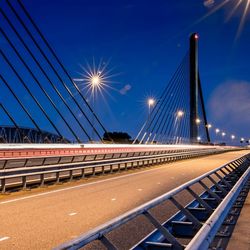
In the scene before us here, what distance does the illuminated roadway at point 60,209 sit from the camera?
24.8ft

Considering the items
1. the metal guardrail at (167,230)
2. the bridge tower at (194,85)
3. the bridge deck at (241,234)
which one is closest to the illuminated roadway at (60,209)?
the metal guardrail at (167,230)

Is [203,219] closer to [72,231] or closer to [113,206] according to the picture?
[72,231]

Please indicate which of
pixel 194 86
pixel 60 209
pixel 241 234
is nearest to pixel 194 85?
pixel 194 86

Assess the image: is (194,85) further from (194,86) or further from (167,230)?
(167,230)

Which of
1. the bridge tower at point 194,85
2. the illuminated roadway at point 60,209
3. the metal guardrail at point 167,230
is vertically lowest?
the metal guardrail at point 167,230

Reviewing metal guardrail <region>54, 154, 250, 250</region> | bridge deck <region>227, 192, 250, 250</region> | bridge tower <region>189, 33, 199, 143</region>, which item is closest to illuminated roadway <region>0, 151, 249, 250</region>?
metal guardrail <region>54, 154, 250, 250</region>

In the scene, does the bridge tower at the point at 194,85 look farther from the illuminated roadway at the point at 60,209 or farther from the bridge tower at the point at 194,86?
the illuminated roadway at the point at 60,209

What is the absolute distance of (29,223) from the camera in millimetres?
8812

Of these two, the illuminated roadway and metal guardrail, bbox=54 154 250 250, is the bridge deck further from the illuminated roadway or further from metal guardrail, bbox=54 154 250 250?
the illuminated roadway

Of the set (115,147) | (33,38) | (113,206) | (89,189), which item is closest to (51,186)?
(89,189)

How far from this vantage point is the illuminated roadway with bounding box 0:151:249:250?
298 inches

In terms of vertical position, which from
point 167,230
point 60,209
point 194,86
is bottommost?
point 167,230

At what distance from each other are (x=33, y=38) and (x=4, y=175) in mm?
18172

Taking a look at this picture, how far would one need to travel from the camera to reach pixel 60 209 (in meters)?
10.6
